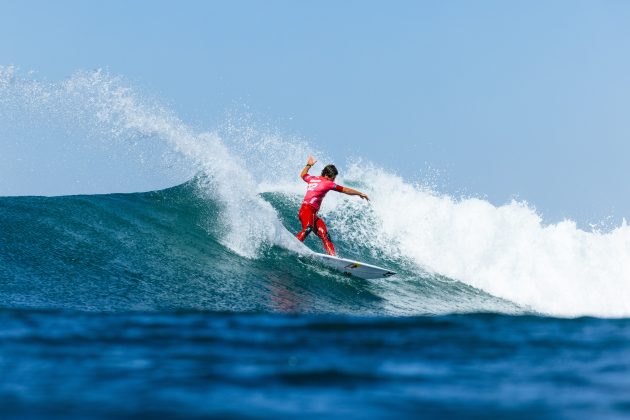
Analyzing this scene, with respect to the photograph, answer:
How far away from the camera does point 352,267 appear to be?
479 inches

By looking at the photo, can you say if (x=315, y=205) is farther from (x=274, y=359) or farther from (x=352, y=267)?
(x=274, y=359)

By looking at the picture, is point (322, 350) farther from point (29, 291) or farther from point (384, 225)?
point (384, 225)

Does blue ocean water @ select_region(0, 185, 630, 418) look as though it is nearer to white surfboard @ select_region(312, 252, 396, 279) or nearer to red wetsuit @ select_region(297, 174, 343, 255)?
white surfboard @ select_region(312, 252, 396, 279)

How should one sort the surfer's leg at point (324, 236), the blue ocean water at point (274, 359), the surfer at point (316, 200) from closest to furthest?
the blue ocean water at point (274, 359) → the surfer's leg at point (324, 236) → the surfer at point (316, 200)

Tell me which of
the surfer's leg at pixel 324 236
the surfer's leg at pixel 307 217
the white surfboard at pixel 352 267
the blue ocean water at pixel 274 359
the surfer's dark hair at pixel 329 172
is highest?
the surfer's dark hair at pixel 329 172

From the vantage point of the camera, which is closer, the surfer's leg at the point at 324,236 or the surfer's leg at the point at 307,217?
the surfer's leg at the point at 324,236

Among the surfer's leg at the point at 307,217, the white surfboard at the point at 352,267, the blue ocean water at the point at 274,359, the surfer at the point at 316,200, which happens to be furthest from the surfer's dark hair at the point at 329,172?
the blue ocean water at the point at 274,359

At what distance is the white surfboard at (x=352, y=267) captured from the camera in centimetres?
1209

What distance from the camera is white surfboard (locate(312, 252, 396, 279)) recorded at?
39.7ft

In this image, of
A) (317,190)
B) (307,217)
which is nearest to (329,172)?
(317,190)

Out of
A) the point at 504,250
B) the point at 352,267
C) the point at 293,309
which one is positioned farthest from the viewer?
the point at 504,250

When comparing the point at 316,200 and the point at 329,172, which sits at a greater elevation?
the point at 329,172

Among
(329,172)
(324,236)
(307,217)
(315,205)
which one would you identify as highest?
(329,172)

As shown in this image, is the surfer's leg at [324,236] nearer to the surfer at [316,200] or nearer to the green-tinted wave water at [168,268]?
the surfer at [316,200]
